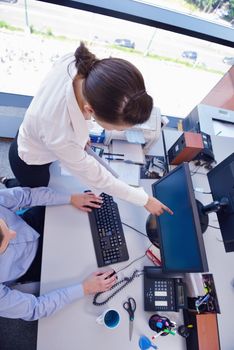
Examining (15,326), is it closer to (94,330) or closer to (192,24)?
(94,330)

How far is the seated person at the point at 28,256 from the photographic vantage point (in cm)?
95

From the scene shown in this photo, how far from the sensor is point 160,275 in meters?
1.10

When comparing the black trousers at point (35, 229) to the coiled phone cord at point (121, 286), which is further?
the black trousers at point (35, 229)

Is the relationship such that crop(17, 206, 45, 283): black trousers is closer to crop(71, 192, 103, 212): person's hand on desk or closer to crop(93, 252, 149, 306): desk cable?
crop(71, 192, 103, 212): person's hand on desk

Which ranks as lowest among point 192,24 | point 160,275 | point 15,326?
point 15,326

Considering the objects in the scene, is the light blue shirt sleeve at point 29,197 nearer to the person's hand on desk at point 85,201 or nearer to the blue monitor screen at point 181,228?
the person's hand on desk at point 85,201

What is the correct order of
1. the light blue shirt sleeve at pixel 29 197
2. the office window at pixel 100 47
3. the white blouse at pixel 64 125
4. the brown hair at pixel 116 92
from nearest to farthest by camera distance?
the brown hair at pixel 116 92
the white blouse at pixel 64 125
the light blue shirt sleeve at pixel 29 197
the office window at pixel 100 47

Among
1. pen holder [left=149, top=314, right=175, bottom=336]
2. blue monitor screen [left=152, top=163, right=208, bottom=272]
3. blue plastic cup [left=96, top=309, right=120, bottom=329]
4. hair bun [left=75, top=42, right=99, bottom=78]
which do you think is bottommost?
pen holder [left=149, top=314, right=175, bottom=336]

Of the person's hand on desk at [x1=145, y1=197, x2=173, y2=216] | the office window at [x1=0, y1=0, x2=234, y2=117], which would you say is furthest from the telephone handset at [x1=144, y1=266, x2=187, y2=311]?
the office window at [x1=0, y1=0, x2=234, y2=117]

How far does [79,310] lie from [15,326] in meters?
0.72

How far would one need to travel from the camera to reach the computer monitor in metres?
1.05

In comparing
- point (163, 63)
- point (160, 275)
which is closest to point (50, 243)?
point (160, 275)

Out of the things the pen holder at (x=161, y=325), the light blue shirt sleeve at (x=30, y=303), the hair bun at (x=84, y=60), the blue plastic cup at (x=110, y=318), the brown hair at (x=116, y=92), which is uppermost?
the hair bun at (x=84, y=60)

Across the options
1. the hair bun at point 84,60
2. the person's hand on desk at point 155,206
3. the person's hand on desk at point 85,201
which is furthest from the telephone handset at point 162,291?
the hair bun at point 84,60
